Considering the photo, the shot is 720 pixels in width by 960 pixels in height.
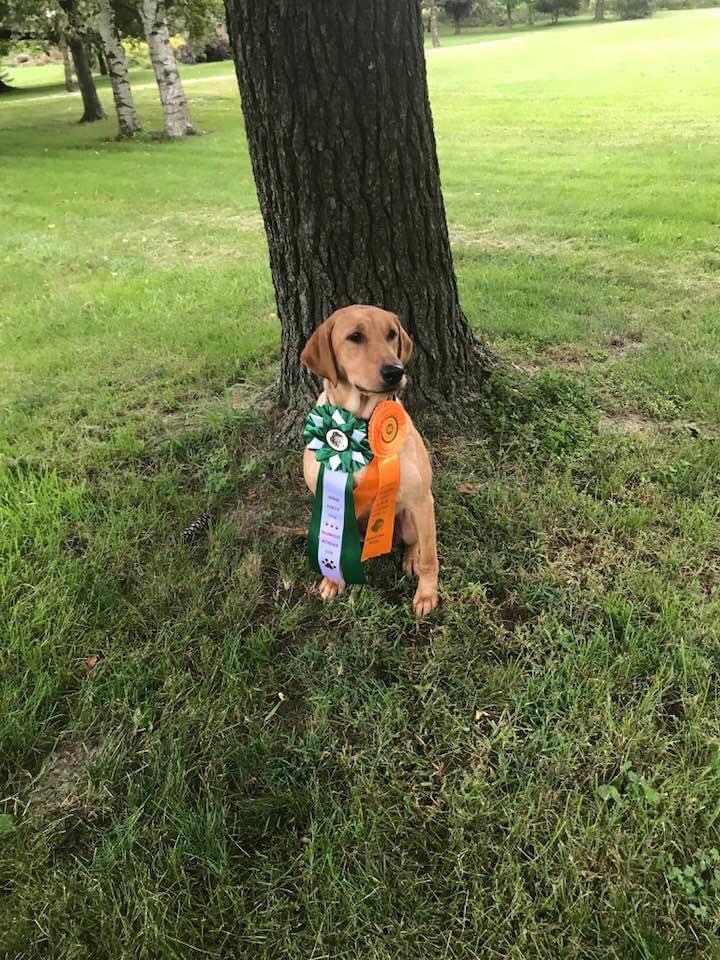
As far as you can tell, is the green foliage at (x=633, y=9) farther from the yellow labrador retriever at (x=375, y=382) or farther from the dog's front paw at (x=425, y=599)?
the dog's front paw at (x=425, y=599)

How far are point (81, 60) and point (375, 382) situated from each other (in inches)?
897

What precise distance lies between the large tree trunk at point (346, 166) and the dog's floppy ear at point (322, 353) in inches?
33.3

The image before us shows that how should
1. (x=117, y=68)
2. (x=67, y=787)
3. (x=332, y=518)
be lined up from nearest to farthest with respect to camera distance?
(x=67, y=787), (x=332, y=518), (x=117, y=68)

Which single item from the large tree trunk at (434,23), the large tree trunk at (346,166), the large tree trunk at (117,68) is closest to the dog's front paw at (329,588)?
the large tree trunk at (346,166)

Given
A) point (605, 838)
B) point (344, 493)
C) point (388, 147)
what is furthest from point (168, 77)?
point (605, 838)

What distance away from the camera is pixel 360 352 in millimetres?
2375

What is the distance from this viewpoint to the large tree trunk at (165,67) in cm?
1512

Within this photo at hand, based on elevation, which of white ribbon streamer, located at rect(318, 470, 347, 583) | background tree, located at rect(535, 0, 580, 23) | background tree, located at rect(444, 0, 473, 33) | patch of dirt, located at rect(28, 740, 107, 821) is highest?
background tree, located at rect(444, 0, 473, 33)

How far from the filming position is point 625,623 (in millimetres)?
2467

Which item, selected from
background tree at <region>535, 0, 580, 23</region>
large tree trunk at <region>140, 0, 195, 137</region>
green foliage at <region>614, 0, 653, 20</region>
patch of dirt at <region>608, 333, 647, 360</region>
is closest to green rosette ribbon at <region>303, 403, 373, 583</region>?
patch of dirt at <region>608, 333, 647, 360</region>

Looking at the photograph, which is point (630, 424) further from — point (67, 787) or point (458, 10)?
point (458, 10)

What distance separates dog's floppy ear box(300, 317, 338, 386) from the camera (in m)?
2.43

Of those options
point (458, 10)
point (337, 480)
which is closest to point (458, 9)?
point (458, 10)

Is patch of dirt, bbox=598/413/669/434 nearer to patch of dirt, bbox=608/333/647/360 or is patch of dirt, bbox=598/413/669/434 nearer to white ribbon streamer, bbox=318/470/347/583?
patch of dirt, bbox=608/333/647/360
